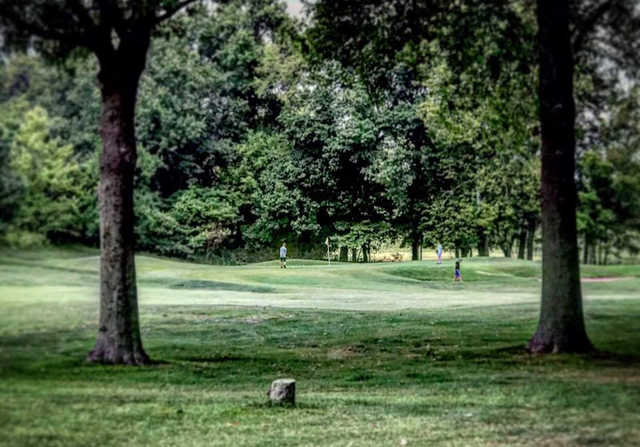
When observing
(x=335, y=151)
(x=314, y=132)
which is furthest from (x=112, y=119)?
(x=335, y=151)

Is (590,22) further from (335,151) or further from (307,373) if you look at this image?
(335,151)

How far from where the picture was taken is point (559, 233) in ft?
40.4

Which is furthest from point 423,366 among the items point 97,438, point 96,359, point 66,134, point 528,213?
point 528,213

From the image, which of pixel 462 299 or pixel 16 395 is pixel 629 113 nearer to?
pixel 462 299

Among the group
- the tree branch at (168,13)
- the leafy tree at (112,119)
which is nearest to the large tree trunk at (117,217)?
the leafy tree at (112,119)

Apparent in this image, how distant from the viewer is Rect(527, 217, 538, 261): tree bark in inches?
824

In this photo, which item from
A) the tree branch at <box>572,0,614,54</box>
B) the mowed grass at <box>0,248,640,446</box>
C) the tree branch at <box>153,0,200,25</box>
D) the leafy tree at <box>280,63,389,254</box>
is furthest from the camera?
the leafy tree at <box>280,63,389,254</box>

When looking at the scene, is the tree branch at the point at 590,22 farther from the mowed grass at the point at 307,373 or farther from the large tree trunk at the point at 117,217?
→ the large tree trunk at the point at 117,217

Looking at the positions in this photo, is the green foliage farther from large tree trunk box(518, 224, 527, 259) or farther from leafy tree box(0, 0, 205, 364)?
large tree trunk box(518, 224, 527, 259)

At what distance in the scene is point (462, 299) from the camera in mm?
22438

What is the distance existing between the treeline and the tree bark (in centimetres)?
11

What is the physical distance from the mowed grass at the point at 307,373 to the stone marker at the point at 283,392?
0.17 m

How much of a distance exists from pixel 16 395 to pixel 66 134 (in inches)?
192

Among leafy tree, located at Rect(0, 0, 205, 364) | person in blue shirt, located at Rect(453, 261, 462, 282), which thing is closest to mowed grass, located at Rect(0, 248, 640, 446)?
leafy tree, located at Rect(0, 0, 205, 364)
